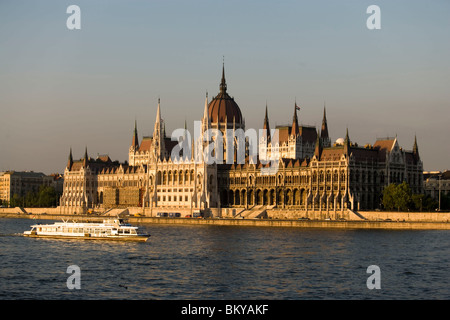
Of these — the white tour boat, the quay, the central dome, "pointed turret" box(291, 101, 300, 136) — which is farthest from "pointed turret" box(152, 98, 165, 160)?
the white tour boat

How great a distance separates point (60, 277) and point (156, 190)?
121m

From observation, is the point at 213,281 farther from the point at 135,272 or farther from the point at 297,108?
the point at 297,108

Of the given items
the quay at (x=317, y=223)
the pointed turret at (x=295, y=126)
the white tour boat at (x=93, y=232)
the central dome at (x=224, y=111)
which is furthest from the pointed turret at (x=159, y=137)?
the white tour boat at (x=93, y=232)

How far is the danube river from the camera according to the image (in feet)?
177

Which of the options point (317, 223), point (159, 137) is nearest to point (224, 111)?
point (159, 137)

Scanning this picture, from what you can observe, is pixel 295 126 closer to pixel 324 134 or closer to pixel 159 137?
pixel 324 134

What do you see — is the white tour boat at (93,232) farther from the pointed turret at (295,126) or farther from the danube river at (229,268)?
the pointed turret at (295,126)

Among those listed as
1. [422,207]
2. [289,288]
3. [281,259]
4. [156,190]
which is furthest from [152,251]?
[156,190]

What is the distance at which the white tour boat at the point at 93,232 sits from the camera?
97.7m

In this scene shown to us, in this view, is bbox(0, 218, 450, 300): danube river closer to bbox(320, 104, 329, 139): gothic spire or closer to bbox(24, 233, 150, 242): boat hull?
bbox(24, 233, 150, 242): boat hull

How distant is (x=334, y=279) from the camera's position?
61031mm

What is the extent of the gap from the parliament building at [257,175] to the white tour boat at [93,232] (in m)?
Answer: 56.1

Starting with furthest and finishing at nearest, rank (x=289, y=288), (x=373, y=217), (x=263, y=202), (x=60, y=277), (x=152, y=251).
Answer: (x=263, y=202) < (x=373, y=217) < (x=152, y=251) < (x=60, y=277) < (x=289, y=288)

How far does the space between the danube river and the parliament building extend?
150 ft
